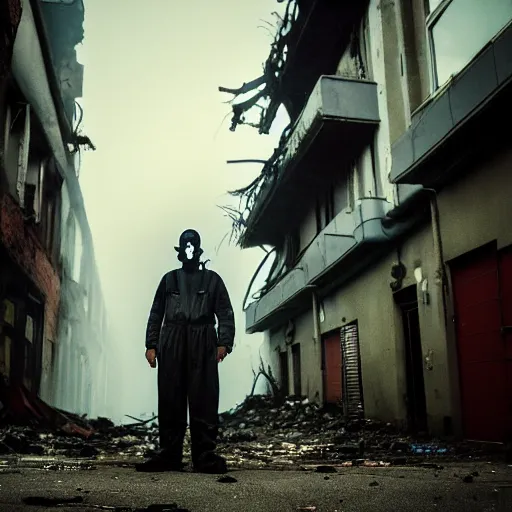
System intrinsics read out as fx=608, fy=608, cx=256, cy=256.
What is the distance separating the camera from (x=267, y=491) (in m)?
3.35

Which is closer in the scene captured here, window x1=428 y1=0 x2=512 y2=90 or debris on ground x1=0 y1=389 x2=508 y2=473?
debris on ground x1=0 y1=389 x2=508 y2=473

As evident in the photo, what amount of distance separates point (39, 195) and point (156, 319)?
713cm

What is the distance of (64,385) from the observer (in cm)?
1739

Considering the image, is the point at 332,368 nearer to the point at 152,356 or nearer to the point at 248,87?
the point at 248,87

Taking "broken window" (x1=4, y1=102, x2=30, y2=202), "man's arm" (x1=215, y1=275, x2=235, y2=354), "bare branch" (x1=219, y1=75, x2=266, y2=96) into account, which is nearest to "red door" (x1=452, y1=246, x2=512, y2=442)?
"man's arm" (x1=215, y1=275, x2=235, y2=354)

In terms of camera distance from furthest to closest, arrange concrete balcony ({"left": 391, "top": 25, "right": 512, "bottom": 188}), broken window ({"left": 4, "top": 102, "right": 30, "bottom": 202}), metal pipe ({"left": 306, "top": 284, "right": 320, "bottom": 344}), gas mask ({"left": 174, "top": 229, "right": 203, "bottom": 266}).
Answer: metal pipe ({"left": 306, "top": 284, "right": 320, "bottom": 344}) → broken window ({"left": 4, "top": 102, "right": 30, "bottom": 202}) → concrete balcony ({"left": 391, "top": 25, "right": 512, "bottom": 188}) → gas mask ({"left": 174, "top": 229, "right": 203, "bottom": 266})

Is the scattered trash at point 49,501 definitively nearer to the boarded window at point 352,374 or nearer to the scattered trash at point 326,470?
the scattered trash at point 326,470

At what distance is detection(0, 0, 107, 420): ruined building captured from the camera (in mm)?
9352

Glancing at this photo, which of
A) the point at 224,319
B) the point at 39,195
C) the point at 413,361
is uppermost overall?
the point at 39,195

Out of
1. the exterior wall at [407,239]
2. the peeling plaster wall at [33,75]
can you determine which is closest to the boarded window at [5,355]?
the peeling plaster wall at [33,75]

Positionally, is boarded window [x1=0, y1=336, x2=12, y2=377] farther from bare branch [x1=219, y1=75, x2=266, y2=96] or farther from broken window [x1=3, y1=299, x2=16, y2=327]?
bare branch [x1=219, y1=75, x2=266, y2=96]

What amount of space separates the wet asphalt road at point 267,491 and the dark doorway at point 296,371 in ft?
44.6

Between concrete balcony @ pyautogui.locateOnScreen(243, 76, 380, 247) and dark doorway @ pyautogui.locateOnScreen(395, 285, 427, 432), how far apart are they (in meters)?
3.40

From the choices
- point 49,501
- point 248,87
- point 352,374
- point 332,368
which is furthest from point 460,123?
Result: point 248,87
